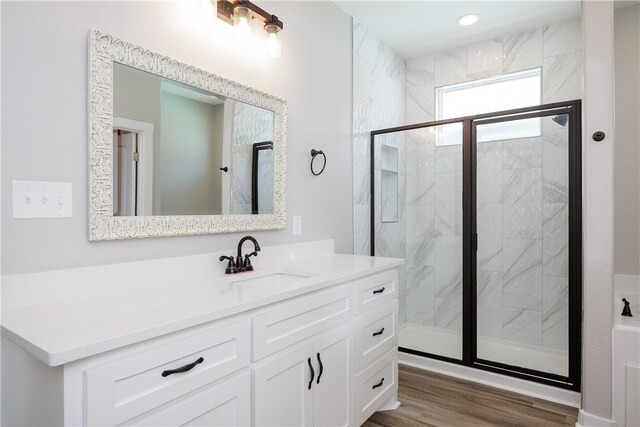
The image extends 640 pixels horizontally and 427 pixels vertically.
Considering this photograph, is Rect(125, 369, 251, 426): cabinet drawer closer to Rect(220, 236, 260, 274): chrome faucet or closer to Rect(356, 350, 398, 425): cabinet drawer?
Rect(220, 236, 260, 274): chrome faucet

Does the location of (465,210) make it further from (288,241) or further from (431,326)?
(288,241)

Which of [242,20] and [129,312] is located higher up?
[242,20]

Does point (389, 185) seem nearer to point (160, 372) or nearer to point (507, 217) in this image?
point (507, 217)

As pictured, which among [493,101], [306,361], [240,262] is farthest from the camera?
[493,101]

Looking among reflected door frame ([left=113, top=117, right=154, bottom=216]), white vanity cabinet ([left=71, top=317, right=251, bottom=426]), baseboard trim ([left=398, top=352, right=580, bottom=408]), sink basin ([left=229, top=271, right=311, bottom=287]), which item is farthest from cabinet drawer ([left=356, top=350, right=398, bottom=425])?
reflected door frame ([left=113, top=117, right=154, bottom=216])

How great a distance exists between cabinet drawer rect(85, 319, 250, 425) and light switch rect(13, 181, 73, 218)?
622 mm

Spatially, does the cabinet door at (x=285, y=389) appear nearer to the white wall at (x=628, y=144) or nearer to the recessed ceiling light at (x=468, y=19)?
the white wall at (x=628, y=144)

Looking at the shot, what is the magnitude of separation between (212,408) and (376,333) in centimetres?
106

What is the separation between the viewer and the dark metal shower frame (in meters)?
2.31

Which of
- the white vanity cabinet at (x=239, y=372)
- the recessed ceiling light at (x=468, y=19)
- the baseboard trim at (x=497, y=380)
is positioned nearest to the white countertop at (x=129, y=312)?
the white vanity cabinet at (x=239, y=372)

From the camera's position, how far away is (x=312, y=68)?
2414 millimetres

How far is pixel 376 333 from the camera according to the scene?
6.47 ft

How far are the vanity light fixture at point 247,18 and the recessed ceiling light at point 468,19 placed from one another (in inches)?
63.8

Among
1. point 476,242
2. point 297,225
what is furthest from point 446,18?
point 297,225
